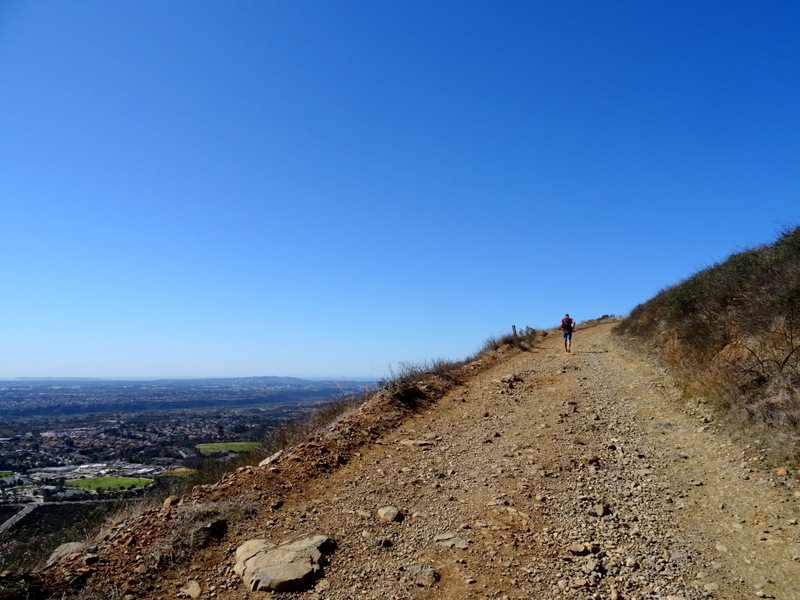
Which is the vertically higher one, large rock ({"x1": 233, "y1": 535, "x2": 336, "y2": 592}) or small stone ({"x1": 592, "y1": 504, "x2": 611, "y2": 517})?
small stone ({"x1": 592, "y1": 504, "x2": 611, "y2": 517})

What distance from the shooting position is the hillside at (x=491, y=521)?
405 cm

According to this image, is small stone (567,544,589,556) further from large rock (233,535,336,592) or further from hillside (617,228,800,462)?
hillside (617,228,800,462)

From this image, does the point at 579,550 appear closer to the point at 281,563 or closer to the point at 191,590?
the point at 281,563

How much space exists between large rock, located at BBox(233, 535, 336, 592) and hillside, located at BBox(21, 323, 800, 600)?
0.04 meters

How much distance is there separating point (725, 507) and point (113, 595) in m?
6.60

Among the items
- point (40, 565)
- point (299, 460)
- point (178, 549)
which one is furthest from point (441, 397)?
point (40, 565)

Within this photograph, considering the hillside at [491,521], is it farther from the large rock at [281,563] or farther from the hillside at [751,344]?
the hillside at [751,344]

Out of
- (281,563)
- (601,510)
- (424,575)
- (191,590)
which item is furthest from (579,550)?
(191,590)

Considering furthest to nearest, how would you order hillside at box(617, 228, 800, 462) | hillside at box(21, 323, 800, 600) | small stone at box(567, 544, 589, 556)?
1. hillside at box(617, 228, 800, 462)
2. small stone at box(567, 544, 589, 556)
3. hillside at box(21, 323, 800, 600)

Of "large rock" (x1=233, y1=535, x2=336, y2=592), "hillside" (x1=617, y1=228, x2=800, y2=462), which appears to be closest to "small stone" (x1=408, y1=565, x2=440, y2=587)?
"large rock" (x1=233, y1=535, x2=336, y2=592)

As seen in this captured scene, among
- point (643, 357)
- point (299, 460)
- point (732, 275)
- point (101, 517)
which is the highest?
point (732, 275)

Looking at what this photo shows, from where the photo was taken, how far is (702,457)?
22.3 ft

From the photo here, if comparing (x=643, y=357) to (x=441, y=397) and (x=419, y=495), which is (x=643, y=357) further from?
(x=419, y=495)

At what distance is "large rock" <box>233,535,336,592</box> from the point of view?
13.5ft
